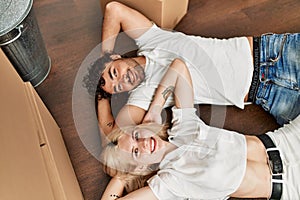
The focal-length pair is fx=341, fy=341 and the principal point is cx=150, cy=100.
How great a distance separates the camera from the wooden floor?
1.38 meters

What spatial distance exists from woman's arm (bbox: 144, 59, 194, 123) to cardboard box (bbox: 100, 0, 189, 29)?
0.27 m

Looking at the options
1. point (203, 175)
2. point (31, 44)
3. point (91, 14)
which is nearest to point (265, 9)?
point (91, 14)

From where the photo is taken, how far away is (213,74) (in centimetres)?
127

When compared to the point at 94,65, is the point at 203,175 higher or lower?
lower

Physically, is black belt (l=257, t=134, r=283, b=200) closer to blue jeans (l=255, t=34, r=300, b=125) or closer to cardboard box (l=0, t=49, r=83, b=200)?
blue jeans (l=255, t=34, r=300, b=125)

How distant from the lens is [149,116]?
46.6 inches

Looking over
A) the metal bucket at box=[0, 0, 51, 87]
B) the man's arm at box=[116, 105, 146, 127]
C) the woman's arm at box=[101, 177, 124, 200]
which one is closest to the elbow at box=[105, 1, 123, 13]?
the metal bucket at box=[0, 0, 51, 87]

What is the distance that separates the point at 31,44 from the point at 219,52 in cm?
71

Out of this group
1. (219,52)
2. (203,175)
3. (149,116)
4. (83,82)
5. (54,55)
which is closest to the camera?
(203,175)

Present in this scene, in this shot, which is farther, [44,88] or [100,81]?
[44,88]

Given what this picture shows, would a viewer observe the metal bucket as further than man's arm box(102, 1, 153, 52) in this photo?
No

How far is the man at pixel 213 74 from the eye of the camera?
1228 millimetres

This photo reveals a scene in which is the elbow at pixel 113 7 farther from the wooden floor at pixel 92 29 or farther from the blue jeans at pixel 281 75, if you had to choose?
the blue jeans at pixel 281 75

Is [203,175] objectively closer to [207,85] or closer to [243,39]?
[207,85]
